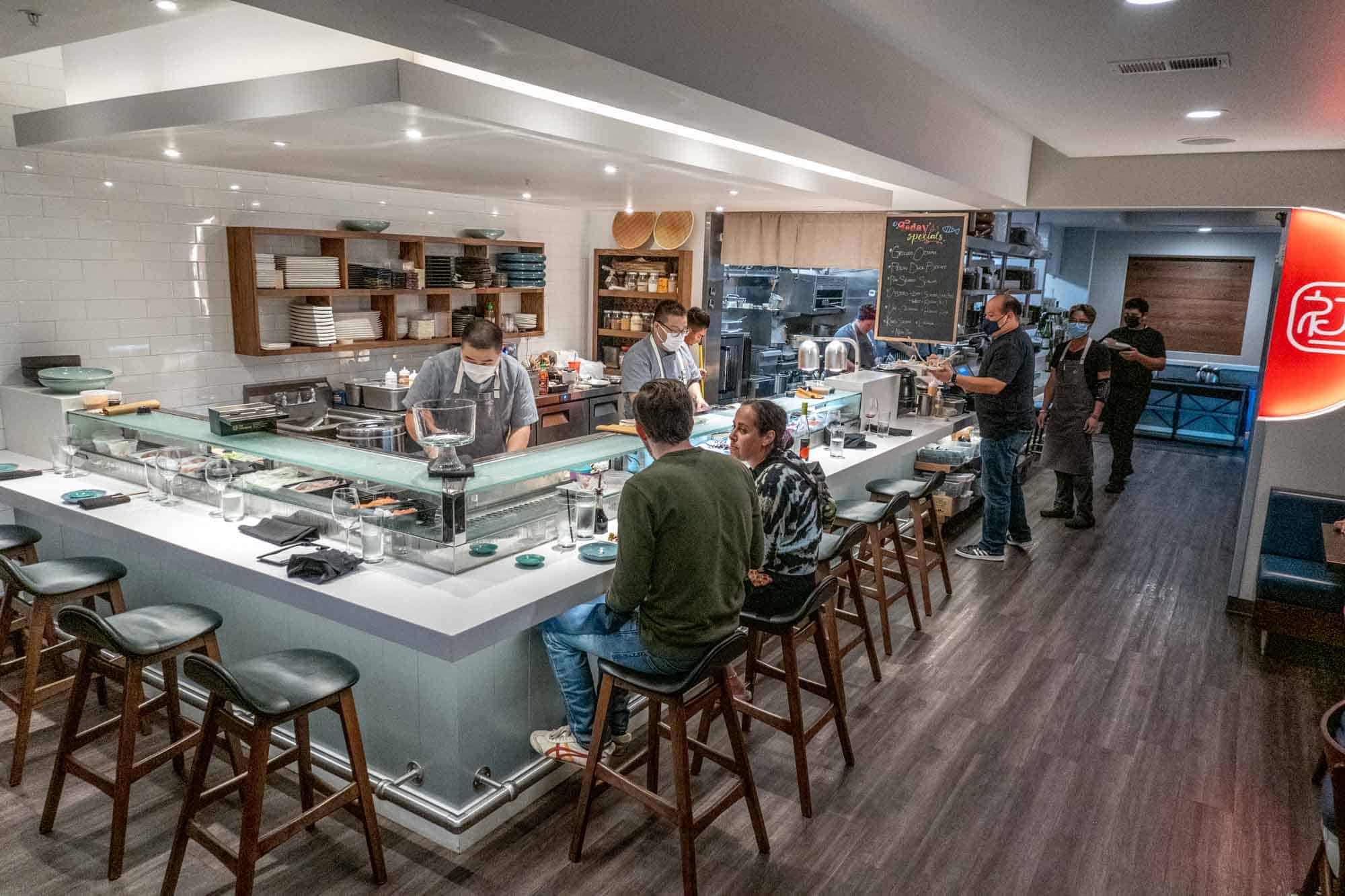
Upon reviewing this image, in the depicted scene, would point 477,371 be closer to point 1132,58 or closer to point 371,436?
point 371,436

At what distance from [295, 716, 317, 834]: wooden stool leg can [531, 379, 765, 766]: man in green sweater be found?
87 cm

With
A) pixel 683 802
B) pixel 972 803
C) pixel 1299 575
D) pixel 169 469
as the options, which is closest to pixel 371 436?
pixel 169 469

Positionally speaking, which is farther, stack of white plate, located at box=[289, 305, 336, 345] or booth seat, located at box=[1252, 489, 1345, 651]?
stack of white plate, located at box=[289, 305, 336, 345]

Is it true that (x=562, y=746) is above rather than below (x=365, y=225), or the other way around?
below

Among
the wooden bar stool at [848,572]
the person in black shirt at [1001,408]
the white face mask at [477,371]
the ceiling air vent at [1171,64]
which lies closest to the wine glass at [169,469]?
the white face mask at [477,371]

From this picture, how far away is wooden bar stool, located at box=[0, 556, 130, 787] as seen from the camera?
123 inches

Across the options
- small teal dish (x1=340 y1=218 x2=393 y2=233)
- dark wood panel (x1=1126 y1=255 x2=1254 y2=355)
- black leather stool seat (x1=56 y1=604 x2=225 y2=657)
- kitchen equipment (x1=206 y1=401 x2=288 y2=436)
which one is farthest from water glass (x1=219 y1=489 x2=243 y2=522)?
dark wood panel (x1=1126 y1=255 x2=1254 y2=355)

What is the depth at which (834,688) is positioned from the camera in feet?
11.1

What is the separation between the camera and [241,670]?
8.57 ft

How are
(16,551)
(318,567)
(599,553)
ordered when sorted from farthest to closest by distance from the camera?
Answer: (16,551)
(599,553)
(318,567)

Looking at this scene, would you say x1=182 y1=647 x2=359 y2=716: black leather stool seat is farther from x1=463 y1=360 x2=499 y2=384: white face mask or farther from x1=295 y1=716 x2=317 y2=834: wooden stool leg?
x1=463 y1=360 x2=499 y2=384: white face mask

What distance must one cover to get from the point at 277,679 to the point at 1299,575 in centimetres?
492

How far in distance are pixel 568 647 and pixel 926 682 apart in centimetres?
204

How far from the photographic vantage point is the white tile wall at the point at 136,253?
453 centimetres
